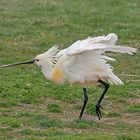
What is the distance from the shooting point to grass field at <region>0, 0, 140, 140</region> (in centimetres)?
923

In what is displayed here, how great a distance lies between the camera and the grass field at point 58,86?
9.23m

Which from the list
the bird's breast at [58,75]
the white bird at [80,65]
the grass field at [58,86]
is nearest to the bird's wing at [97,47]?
the white bird at [80,65]

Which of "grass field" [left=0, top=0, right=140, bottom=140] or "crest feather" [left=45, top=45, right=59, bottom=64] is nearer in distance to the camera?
"grass field" [left=0, top=0, right=140, bottom=140]

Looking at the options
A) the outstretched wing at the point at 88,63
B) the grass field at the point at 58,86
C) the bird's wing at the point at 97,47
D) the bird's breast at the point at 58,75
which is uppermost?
the bird's wing at the point at 97,47

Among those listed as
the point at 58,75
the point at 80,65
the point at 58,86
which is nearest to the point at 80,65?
the point at 80,65

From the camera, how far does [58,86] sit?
11.7 metres

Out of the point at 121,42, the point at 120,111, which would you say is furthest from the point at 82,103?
the point at 121,42

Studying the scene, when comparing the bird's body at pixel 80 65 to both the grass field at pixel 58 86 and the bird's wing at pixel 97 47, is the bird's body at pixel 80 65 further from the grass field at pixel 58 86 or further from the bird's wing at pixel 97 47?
the grass field at pixel 58 86

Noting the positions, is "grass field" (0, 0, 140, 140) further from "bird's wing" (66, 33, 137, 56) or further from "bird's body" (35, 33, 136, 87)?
"bird's wing" (66, 33, 137, 56)

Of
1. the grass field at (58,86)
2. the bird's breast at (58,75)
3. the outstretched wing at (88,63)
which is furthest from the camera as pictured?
the bird's breast at (58,75)

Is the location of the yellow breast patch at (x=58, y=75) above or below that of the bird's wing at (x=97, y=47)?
below

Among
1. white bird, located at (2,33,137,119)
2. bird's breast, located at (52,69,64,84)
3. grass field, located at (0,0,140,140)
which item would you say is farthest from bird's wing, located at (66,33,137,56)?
grass field, located at (0,0,140,140)

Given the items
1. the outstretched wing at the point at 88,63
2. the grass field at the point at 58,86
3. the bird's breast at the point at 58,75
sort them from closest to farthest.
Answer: the grass field at the point at 58,86 → the outstretched wing at the point at 88,63 → the bird's breast at the point at 58,75

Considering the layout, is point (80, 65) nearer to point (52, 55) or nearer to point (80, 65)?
point (80, 65)
